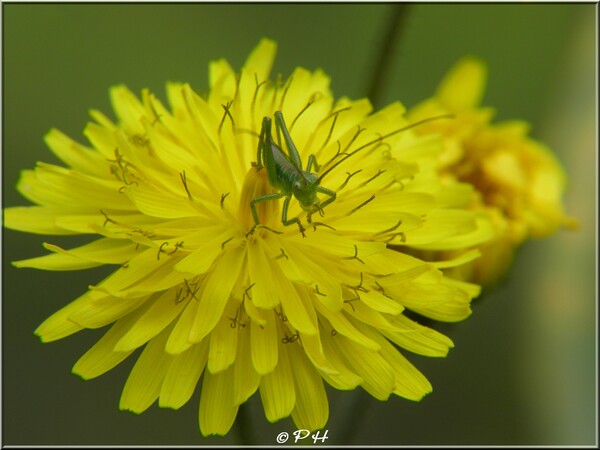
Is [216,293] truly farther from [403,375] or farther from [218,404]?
[403,375]

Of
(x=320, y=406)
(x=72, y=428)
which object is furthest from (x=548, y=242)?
(x=72, y=428)

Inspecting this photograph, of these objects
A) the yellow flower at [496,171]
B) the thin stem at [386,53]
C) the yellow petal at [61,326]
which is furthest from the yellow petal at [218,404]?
the thin stem at [386,53]

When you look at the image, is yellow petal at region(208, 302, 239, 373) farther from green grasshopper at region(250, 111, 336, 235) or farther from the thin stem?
the thin stem

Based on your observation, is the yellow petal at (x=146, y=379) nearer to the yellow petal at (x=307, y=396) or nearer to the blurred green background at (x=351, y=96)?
the yellow petal at (x=307, y=396)

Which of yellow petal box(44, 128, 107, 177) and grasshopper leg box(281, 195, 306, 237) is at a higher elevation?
yellow petal box(44, 128, 107, 177)

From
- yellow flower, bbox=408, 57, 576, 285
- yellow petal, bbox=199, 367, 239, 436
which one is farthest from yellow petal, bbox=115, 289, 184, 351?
yellow flower, bbox=408, 57, 576, 285
